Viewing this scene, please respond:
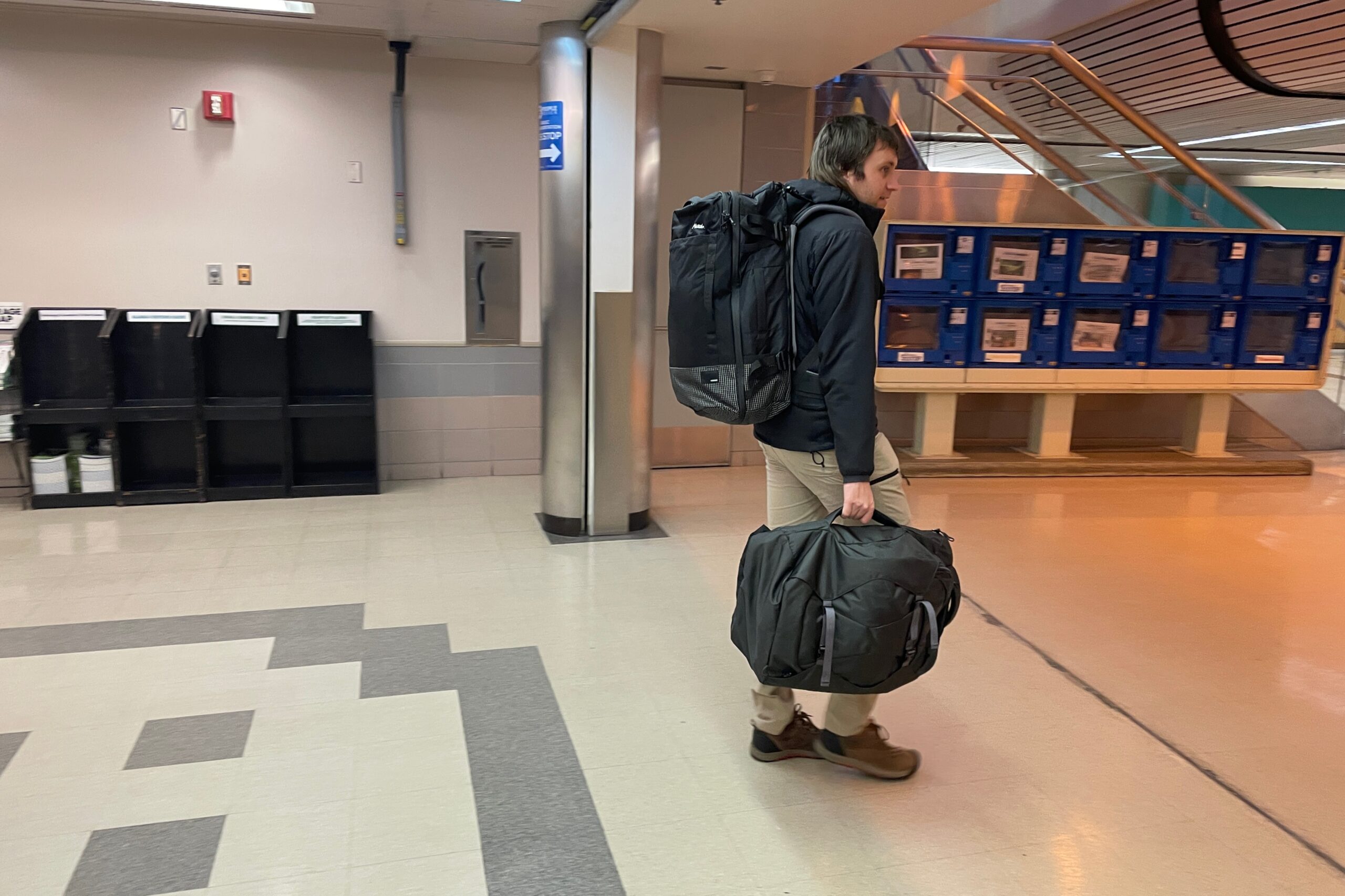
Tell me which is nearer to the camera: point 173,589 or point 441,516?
point 173,589

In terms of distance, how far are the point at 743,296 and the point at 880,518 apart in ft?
2.12

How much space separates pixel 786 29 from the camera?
4289 millimetres

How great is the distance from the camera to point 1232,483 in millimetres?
6086

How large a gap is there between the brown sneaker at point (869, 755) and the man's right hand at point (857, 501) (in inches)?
28.3

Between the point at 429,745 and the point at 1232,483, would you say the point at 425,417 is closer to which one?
the point at 429,745

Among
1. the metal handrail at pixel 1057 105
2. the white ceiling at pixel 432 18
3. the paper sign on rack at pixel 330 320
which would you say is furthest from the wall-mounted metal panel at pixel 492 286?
the metal handrail at pixel 1057 105

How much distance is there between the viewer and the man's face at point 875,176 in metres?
2.21

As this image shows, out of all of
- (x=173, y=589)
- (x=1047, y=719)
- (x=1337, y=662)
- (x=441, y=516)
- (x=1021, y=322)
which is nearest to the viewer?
(x=1047, y=719)

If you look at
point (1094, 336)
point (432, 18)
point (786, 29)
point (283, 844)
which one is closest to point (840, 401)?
point (283, 844)

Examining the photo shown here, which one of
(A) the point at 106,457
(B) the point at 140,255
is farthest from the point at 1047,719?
(B) the point at 140,255

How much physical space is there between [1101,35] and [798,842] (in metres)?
7.49

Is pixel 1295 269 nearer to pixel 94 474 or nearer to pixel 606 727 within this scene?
pixel 606 727

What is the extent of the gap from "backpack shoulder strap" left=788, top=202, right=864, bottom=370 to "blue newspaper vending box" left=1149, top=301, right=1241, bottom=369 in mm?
4967

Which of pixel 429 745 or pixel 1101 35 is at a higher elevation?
pixel 1101 35
